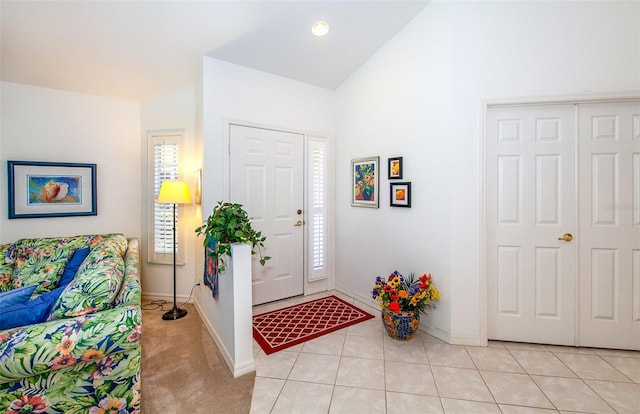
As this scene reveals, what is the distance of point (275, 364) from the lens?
85.4 inches

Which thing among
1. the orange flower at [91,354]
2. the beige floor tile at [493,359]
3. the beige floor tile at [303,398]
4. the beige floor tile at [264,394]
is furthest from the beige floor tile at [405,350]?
the orange flower at [91,354]

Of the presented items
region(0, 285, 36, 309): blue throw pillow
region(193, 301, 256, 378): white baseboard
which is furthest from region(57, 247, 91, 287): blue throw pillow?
region(193, 301, 256, 378): white baseboard

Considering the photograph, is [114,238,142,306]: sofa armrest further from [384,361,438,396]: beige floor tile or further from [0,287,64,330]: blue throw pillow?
[384,361,438,396]: beige floor tile

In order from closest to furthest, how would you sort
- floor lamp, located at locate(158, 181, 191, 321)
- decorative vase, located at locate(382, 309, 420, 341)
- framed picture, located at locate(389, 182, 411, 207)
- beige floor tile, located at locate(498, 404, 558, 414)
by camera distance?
beige floor tile, located at locate(498, 404, 558, 414), decorative vase, located at locate(382, 309, 420, 341), framed picture, located at locate(389, 182, 411, 207), floor lamp, located at locate(158, 181, 191, 321)

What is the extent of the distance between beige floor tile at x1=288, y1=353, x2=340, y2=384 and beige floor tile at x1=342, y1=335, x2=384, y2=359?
0.15 m

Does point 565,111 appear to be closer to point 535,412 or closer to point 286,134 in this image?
point 535,412

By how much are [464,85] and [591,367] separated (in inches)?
94.0

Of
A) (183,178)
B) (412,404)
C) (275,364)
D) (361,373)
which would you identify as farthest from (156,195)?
(412,404)

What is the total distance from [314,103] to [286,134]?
0.62m

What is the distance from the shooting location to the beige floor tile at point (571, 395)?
1.69m

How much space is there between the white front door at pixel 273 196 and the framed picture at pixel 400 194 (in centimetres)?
117

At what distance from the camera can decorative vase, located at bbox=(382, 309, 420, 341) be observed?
2441mm

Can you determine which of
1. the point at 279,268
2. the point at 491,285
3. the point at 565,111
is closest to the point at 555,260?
the point at 491,285

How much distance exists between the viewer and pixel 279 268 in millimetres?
3443
